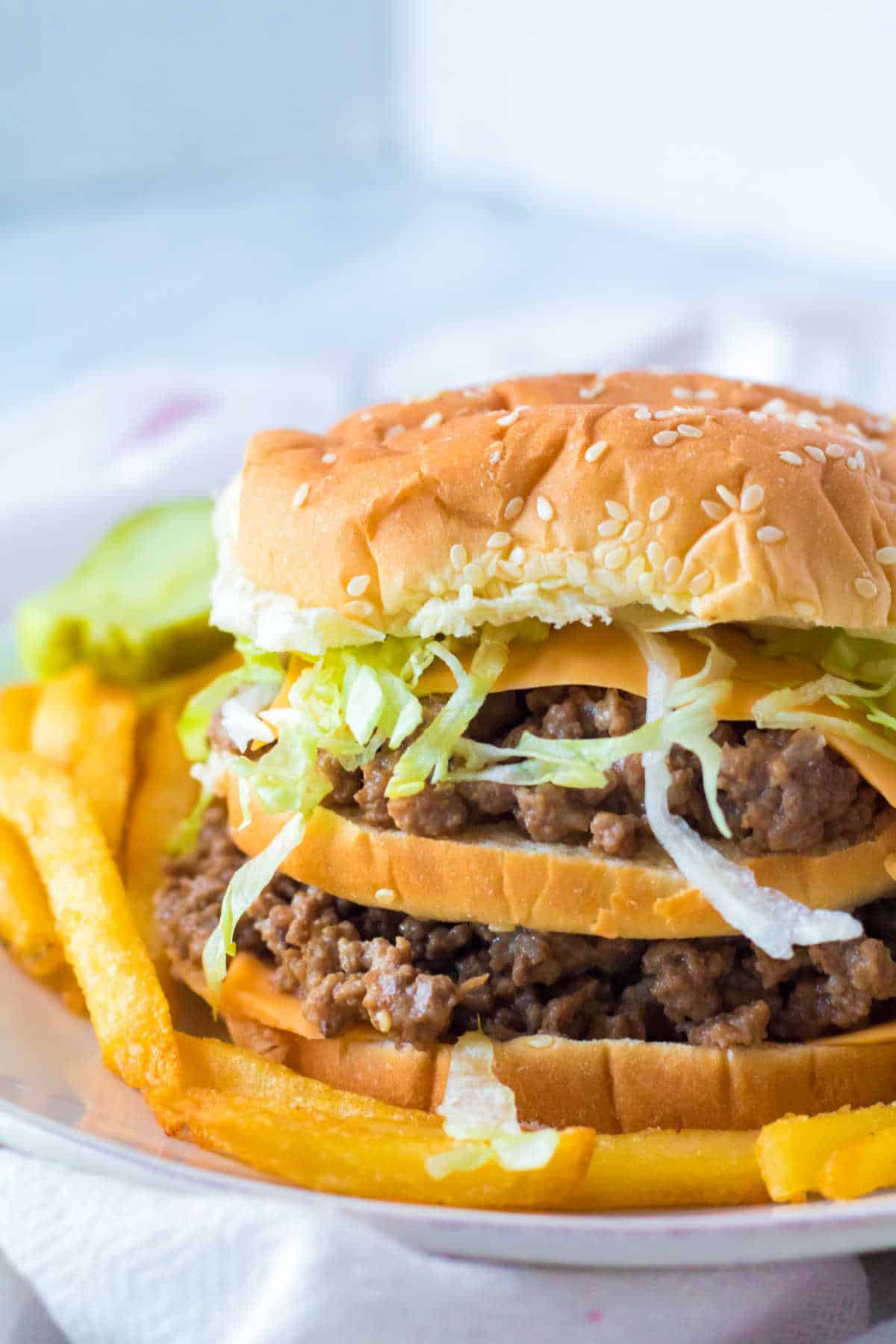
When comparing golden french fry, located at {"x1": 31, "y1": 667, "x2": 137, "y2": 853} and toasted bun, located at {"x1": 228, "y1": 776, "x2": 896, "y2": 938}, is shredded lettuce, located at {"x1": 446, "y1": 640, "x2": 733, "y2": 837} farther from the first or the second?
golden french fry, located at {"x1": 31, "y1": 667, "x2": 137, "y2": 853}

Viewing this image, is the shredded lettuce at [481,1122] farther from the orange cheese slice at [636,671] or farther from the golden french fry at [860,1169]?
the orange cheese slice at [636,671]

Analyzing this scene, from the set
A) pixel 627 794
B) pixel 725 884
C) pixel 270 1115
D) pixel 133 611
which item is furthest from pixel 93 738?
pixel 725 884

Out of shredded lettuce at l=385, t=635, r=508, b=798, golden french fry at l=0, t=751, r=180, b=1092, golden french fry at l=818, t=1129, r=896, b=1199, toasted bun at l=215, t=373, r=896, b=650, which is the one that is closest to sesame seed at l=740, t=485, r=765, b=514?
toasted bun at l=215, t=373, r=896, b=650

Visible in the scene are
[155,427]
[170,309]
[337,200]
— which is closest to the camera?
[155,427]

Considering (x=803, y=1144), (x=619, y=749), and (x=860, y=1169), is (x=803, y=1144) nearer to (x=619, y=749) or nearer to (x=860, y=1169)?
(x=860, y=1169)

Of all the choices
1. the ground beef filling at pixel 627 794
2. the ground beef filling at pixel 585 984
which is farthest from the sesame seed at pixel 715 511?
the ground beef filling at pixel 585 984

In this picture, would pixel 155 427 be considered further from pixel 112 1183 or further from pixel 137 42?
pixel 137 42

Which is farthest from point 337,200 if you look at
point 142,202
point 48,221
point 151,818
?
point 151,818
